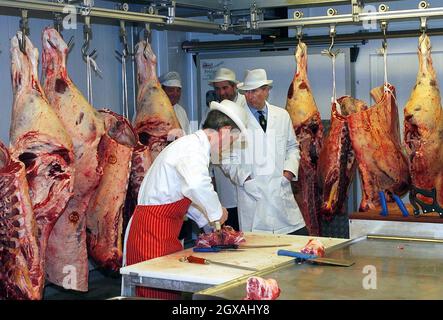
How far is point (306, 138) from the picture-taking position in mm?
7016

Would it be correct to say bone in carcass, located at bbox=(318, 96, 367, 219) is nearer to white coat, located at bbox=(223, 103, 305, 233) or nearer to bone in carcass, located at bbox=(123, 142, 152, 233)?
white coat, located at bbox=(223, 103, 305, 233)

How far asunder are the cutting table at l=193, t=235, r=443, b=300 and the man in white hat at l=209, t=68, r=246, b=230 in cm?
272

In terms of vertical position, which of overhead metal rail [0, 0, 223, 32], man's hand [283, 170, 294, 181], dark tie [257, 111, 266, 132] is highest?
overhead metal rail [0, 0, 223, 32]

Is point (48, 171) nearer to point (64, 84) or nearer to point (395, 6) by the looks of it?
point (64, 84)

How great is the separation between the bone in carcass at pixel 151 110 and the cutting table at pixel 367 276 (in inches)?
84.7

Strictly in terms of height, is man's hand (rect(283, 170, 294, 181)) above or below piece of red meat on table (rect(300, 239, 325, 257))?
above

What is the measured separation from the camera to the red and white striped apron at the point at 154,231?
16.3ft

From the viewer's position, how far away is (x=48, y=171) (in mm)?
5129

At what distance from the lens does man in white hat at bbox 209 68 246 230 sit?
737 centimetres

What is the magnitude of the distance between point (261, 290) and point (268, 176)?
3382 mm

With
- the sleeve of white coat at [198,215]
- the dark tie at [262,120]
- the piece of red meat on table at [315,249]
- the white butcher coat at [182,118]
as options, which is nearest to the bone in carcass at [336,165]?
the dark tie at [262,120]

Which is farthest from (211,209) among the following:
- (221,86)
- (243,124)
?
(221,86)

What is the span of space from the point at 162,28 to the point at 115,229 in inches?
108

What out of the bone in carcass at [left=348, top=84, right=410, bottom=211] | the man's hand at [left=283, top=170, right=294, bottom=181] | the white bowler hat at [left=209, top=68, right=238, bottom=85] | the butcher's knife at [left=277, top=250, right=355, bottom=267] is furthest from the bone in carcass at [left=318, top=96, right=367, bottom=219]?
the butcher's knife at [left=277, top=250, right=355, bottom=267]
